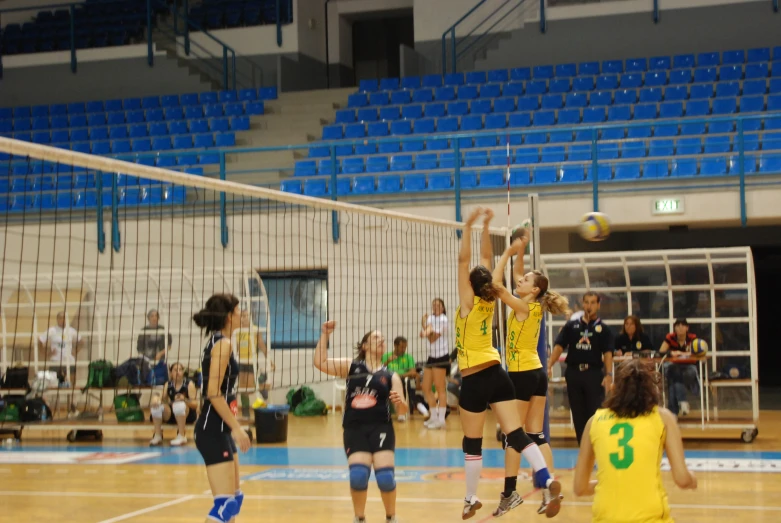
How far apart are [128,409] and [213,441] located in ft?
25.0

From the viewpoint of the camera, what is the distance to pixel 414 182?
605 inches

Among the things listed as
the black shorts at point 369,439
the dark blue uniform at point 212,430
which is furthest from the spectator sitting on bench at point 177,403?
the dark blue uniform at point 212,430

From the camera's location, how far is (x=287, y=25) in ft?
69.6

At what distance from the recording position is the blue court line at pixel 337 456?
10.1 metres

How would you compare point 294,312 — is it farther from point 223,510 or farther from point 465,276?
point 223,510

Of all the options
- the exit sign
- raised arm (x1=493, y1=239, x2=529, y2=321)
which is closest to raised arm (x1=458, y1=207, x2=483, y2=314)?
raised arm (x1=493, y1=239, x2=529, y2=321)

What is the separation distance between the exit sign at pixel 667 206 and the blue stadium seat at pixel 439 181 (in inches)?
118

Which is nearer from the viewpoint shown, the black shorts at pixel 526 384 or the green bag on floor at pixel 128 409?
the black shorts at pixel 526 384

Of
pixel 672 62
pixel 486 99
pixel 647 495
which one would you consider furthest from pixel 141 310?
pixel 647 495

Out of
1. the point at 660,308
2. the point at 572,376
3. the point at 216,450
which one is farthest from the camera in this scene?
the point at 660,308

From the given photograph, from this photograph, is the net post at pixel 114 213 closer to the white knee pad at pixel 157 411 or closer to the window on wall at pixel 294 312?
the window on wall at pixel 294 312

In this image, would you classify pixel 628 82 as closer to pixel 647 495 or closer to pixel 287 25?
pixel 287 25

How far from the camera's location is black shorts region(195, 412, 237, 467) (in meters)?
5.87

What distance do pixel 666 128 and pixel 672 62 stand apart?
2.30 meters
